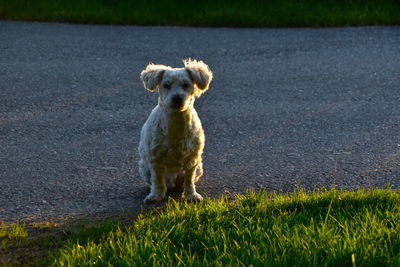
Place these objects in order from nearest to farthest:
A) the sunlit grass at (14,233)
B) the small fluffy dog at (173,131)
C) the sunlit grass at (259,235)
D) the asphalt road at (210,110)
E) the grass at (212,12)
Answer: the sunlit grass at (259,235) → the sunlit grass at (14,233) → the small fluffy dog at (173,131) → the asphalt road at (210,110) → the grass at (212,12)

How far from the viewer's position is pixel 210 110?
812 cm

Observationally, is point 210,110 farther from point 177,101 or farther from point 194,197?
point 177,101

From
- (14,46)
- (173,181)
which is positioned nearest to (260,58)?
(14,46)

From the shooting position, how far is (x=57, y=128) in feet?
24.6

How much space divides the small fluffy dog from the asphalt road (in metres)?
0.31

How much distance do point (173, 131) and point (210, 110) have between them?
2.65 metres

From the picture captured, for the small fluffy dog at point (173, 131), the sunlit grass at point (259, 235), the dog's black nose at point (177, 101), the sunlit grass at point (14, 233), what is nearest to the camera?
the sunlit grass at point (259, 235)

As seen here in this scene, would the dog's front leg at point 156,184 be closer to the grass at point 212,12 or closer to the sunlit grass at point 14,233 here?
the sunlit grass at point 14,233

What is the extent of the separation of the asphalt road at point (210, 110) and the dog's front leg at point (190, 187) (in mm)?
288

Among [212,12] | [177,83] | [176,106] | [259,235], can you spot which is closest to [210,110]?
[177,83]

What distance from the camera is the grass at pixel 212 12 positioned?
11906 mm

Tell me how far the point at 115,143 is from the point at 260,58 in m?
3.62

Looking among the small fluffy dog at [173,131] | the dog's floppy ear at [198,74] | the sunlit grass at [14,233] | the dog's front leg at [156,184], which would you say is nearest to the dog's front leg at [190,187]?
the small fluffy dog at [173,131]

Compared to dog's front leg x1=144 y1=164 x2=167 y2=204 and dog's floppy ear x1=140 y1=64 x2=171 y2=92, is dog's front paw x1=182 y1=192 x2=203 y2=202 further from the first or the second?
dog's floppy ear x1=140 y1=64 x2=171 y2=92
